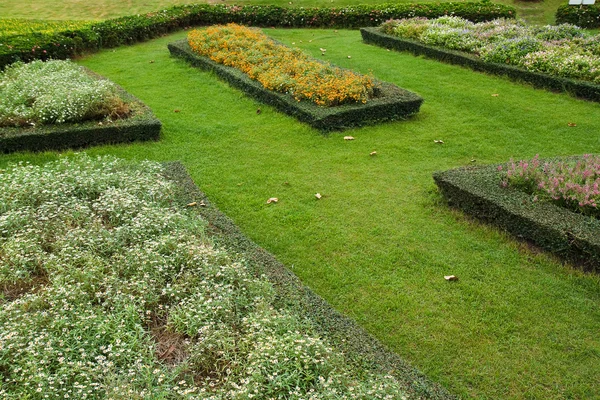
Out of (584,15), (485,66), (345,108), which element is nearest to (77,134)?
(345,108)

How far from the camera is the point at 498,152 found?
7.55 m

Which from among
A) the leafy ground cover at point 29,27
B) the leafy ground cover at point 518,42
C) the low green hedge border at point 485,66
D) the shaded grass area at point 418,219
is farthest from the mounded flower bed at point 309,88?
the leafy ground cover at point 29,27

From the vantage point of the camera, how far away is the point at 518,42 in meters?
11.3

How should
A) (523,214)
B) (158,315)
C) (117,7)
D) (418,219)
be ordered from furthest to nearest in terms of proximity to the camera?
(117,7) < (418,219) < (523,214) < (158,315)

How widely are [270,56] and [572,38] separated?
23.5 ft

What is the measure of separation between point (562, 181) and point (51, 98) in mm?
7244

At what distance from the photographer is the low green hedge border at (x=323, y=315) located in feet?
10.7

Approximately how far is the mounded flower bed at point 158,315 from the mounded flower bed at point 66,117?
234cm

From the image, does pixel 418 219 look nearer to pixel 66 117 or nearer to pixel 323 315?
pixel 323 315

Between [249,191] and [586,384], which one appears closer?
[586,384]

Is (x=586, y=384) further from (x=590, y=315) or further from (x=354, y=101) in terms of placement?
(x=354, y=101)

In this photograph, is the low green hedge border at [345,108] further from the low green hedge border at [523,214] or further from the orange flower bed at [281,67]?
the low green hedge border at [523,214]

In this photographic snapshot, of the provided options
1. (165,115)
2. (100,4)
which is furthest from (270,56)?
(100,4)

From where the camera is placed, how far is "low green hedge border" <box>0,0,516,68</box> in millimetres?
14391
